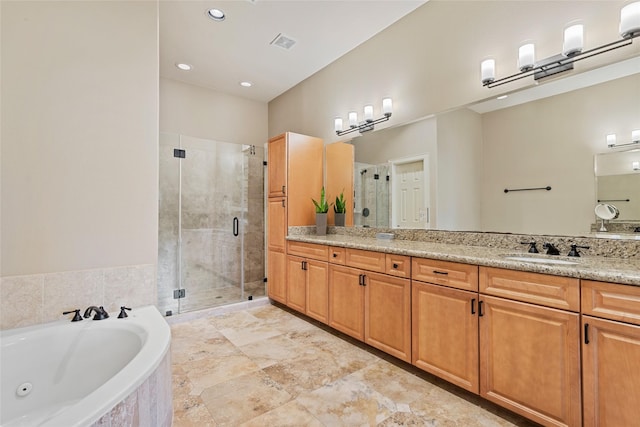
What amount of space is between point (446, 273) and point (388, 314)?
22.9 inches

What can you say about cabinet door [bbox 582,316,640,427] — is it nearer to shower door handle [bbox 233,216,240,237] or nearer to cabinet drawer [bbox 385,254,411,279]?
cabinet drawer [bbox 385,254,411,279]

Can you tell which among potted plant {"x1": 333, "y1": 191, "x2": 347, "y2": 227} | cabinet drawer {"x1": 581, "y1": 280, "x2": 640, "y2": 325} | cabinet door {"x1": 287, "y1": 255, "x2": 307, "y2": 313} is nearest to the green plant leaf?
potted plant {"x1": 333, "y1": 191, "x2": 347, "y2": 227}

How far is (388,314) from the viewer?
2.15 m

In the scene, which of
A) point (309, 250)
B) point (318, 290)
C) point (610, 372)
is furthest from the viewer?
point (309, 250)

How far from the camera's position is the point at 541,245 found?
191 cm

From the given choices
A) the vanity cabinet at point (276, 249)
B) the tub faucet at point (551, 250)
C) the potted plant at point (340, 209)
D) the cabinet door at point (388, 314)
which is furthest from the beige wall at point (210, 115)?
the tub faucet at point (551, 250)

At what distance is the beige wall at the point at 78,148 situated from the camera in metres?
1.64

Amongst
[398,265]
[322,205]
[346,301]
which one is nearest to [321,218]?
[322,205]

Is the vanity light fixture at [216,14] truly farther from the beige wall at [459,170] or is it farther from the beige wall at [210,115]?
the beige wall at [459,170]

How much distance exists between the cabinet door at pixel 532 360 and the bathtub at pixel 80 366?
1.63m

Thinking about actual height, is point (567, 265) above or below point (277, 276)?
above

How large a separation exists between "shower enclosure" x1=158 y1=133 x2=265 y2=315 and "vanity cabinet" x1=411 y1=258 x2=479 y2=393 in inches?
94.6

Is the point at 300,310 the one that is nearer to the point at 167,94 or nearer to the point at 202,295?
the point at 202,295

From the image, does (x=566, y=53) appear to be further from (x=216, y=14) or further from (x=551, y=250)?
(x=216, y=14)
